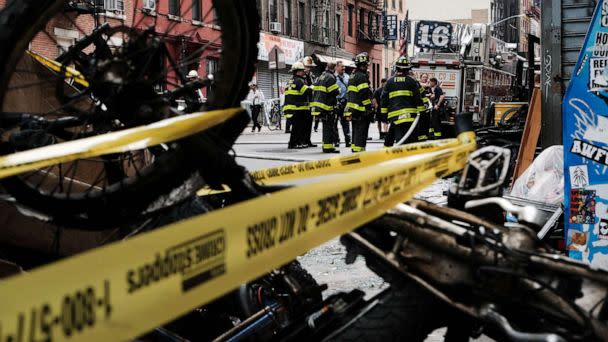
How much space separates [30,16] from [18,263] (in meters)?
0.94

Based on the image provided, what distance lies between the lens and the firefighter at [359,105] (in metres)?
13.3

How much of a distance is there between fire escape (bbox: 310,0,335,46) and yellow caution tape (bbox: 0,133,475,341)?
1582 inches

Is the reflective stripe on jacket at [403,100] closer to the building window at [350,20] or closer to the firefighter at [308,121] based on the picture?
the firefighter at [308,121]

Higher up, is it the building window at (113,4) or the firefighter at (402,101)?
the building window at (113,4)

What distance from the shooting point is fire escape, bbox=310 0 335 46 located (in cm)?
4200

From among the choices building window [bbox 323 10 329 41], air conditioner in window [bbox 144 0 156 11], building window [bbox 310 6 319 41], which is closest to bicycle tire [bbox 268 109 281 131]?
building window [bbox 310 6 319 41]

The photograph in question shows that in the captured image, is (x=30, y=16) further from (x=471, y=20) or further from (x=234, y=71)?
(x=471, y=20)

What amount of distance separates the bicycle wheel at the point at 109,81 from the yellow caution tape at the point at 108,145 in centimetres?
18

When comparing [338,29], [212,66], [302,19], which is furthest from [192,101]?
[338,29]

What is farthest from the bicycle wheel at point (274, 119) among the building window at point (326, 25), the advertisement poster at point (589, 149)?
the advertisement poster at point (589, 149)

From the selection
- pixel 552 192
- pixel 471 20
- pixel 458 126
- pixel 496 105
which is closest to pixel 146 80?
pixel 458 126

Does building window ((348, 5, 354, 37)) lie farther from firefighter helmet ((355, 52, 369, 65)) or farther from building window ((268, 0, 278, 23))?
firefighter helmet ((355, 52, 369, 65))

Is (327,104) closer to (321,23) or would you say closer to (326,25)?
(321,23)

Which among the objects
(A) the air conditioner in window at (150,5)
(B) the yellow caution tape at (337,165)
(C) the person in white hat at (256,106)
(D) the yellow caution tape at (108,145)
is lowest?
(C) the person in white hat at (256,106)
